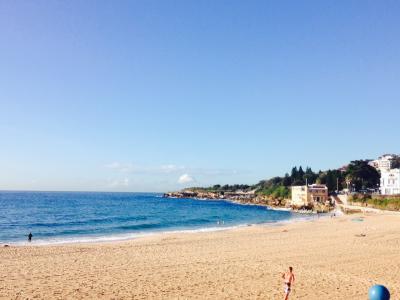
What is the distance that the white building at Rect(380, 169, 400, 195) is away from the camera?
8869 centimetres

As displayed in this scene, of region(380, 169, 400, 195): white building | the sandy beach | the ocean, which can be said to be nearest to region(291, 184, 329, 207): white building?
region(380, 169, 400, 195): white building

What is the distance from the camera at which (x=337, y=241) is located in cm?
2989

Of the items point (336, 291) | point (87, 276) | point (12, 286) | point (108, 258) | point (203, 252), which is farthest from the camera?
point (203, 252)

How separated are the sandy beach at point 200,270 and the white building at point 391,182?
6693 centimetres

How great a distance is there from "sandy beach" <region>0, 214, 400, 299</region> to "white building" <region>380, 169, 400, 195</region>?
66.9 meters

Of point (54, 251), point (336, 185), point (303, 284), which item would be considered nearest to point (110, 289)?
point (303, 284)

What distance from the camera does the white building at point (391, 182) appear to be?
88.7 meters

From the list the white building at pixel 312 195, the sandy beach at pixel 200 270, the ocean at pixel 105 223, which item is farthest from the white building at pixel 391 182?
the sandy beach at pixel 200 270

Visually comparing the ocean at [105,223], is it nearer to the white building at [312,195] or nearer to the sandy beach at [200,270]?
the sandy beach at [200,270]

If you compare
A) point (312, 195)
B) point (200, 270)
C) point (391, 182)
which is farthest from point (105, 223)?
point (391, 182)

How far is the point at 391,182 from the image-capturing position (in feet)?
299

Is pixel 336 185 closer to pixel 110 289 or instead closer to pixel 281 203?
pixel 281 203

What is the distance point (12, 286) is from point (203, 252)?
478 inches

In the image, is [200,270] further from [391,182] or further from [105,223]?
[391,182]
